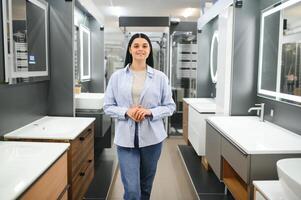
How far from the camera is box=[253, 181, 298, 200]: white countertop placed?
151 cm

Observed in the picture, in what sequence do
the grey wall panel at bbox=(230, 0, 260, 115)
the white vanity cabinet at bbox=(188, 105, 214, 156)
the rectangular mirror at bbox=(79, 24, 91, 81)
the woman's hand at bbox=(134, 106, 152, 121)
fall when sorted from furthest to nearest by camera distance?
the rectangular mirror at bbox=(79, 24, 91, 81) < the white vanity cabinet at bbox=(188, 105, 214, 156) < the grey wall panel at bbox=(230, 0, 260, 115) < the woman's hand at bbox=(134, 106, 152, 121)

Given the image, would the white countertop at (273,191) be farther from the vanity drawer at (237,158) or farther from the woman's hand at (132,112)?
the woman's hand at (132,112)

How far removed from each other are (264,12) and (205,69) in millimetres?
2088

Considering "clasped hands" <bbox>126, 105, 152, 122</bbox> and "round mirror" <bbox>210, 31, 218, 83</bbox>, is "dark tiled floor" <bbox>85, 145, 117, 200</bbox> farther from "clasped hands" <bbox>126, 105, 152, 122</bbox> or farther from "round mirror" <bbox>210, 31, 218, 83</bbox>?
"round mirror" <bbox>210, 31, 218, 83</bbox>

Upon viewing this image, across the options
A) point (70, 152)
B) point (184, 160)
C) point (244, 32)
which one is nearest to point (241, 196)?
point (70, 152)

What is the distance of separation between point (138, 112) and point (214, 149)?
1.20 meters

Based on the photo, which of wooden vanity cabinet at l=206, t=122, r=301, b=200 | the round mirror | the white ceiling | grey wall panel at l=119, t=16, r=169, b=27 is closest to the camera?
wooden vanity cabinet at l=206, t=122, r=301, b=200

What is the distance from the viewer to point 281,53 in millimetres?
2693

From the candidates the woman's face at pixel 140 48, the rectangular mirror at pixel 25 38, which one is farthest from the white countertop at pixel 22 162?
the woman's face at pixel 140 48

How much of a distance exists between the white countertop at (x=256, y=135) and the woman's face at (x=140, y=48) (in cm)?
95

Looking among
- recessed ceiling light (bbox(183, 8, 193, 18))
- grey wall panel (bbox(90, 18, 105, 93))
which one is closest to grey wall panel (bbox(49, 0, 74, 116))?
grey wall panel (bbox(90, 18, 105, 93))

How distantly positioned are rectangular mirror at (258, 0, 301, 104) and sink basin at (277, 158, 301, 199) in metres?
0.97

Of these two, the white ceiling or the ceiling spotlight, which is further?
the ceiling spotlight

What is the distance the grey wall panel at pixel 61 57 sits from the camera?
9.79ft
